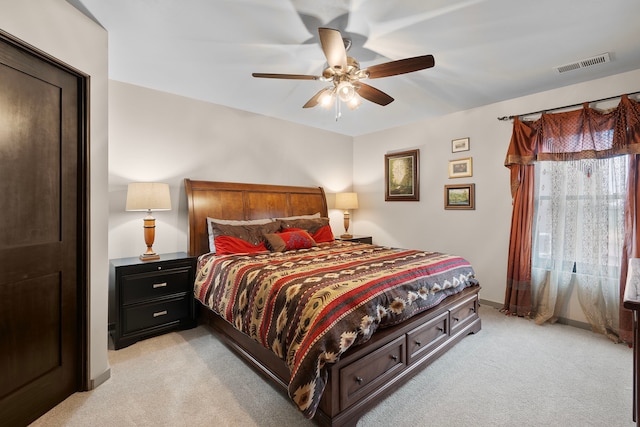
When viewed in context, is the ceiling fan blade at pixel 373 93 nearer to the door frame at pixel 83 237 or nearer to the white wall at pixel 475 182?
the white wall at pixel 475 182

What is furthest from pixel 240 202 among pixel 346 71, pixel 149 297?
pixel 346 71

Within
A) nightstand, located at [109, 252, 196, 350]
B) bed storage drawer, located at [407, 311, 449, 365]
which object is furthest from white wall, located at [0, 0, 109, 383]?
bed storage drawer, located at [407, 311, 449, 365]

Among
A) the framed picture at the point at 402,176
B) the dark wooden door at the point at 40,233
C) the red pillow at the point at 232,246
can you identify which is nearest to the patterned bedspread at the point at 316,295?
the red pillow at the point at 232,246

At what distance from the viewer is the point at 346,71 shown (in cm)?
228

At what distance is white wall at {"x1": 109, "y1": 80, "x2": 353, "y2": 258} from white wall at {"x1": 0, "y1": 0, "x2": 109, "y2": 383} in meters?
1.11

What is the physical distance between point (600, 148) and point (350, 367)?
11.0ft

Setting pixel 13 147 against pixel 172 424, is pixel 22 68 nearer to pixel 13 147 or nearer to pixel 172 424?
pixel 13 147

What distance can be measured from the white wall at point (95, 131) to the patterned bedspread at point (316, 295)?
2.89 feet

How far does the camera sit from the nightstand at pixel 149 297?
276cm

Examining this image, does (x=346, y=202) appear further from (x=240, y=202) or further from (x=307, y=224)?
(x=240, y=202)

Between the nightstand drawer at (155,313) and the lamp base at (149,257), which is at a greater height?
the lamp base at (149,257)

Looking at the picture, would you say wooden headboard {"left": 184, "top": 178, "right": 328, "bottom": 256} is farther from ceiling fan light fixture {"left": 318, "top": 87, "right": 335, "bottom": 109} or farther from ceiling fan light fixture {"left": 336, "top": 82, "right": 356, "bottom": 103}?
ceiling fan light fixture {"left": 336, "top": 82, "right": 356, "bottom": 103}

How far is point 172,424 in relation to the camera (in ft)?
5.87

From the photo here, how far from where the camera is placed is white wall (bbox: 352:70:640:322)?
3.41 m
